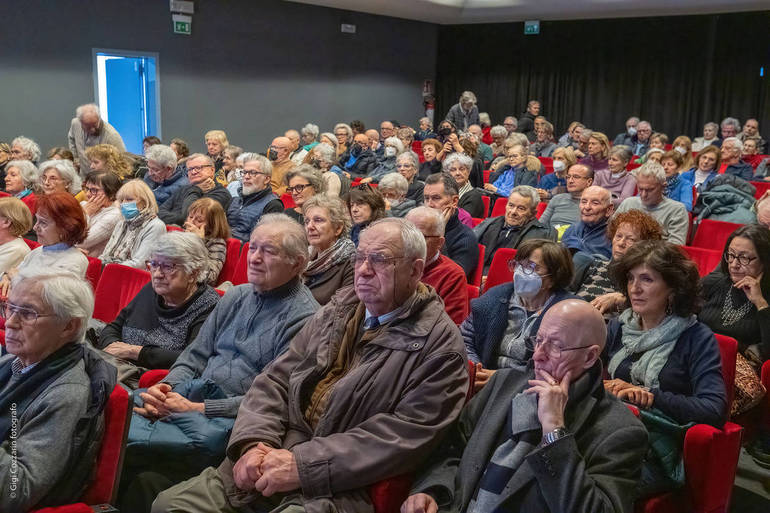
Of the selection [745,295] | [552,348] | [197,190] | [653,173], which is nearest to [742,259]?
[745,295]

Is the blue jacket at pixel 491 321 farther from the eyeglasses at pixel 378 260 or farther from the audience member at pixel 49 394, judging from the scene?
the audience member at pixel 49 394

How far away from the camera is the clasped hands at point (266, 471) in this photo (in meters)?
2.05

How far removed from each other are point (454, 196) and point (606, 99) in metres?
10.5

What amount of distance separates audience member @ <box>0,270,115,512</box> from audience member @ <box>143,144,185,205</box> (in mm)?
4091

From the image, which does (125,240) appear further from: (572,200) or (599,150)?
(599,150)

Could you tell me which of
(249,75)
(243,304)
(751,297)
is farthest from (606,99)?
(243,304)

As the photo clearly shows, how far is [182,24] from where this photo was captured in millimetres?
10922

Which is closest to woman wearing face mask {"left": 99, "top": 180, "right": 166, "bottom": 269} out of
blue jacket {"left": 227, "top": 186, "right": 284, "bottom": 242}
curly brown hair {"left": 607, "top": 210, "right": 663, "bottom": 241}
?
blue jacket {"left": 227, "top": 186, "right": 284, "bottom": 242}

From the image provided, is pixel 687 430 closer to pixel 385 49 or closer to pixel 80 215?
pixel 80 215

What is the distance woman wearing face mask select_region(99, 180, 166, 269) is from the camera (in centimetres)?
435

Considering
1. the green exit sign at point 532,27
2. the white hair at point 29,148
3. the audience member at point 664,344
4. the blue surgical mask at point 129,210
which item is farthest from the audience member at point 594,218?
the green exit sign at point 532,27

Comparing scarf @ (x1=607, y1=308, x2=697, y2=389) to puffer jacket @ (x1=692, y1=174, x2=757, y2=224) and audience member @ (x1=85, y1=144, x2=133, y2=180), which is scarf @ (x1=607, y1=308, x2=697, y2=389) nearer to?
puffer jacket @ (x1=692, y1=174, x2=757, y2=224)

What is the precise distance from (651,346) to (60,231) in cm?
281

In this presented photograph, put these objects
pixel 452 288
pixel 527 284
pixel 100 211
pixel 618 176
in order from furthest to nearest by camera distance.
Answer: pixel 618 176 → pixel 100 211 → pixel 452 288 → pixel 527 284
